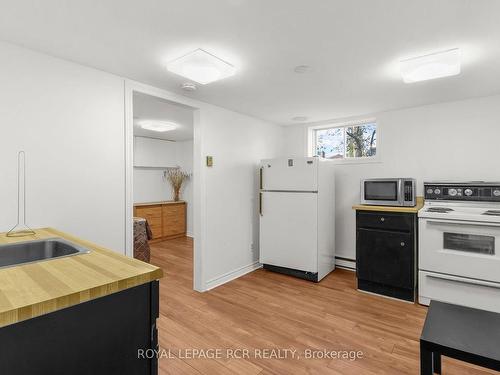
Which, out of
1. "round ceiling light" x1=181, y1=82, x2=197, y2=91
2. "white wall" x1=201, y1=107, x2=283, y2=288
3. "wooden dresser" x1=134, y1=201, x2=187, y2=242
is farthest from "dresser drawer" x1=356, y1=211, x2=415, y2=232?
"wooden dresser" x1=134, y1=201, x2=187, y2=242

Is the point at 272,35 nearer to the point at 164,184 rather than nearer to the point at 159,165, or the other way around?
the point at 159,165

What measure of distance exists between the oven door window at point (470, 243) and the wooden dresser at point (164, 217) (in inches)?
191

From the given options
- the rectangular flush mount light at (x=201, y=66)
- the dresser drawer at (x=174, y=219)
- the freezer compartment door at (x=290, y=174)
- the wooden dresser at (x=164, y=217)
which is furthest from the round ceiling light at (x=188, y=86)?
the dresser drawer at (x=174, y=219)

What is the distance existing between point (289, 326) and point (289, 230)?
1369 millimetres

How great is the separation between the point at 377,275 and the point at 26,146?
336 centimetres

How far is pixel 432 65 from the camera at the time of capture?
6.63ft

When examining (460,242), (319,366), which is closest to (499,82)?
(460,242)

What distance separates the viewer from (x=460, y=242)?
8.79ft

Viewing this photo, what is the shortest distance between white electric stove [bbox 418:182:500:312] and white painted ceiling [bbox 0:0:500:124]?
1152 millimetres

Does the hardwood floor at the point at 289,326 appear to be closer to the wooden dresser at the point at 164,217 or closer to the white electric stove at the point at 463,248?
the white electric stove at the point at 463,248

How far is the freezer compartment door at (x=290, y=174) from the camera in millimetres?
3428

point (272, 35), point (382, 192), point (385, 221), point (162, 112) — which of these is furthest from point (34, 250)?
point (382, 192)

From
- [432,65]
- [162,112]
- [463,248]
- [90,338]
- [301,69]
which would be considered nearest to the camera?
[90,338]

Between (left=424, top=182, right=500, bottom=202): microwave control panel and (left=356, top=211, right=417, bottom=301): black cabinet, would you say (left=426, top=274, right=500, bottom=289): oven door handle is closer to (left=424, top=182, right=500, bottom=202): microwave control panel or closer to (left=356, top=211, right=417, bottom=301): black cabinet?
(left=356, top=211, right=417, bottom=301): black cabinet
